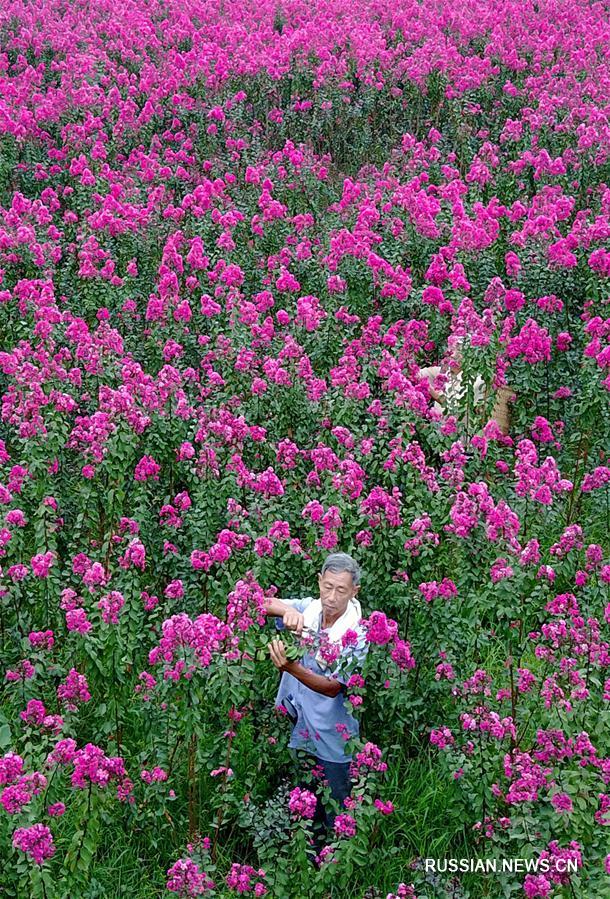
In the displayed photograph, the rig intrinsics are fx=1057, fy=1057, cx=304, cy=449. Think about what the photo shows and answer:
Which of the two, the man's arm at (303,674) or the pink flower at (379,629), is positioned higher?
the pink flower at (379,629)

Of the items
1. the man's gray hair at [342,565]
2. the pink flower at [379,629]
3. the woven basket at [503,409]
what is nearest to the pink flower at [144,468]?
the man's gray hair at [342,565]

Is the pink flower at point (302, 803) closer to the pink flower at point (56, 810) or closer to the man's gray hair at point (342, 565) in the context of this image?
the pink flower at point (56, 810)

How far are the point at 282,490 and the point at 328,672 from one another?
1.14m

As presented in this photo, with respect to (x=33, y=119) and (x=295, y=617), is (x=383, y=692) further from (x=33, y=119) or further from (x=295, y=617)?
(x=33, y=119)

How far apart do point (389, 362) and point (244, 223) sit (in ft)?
11.0

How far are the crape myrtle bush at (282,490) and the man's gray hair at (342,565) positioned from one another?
30cm

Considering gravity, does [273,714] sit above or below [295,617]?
below

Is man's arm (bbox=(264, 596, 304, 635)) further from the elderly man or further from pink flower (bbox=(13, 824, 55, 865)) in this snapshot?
pink flower (bbox=(13, 824, 55, 865))

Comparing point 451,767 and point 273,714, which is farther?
point 273,714

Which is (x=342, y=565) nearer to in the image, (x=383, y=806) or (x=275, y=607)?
(x=275, y=607)

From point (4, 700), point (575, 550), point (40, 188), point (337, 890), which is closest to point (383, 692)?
point (337, 890)

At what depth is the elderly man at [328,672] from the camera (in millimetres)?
4691

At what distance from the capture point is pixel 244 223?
378 inches

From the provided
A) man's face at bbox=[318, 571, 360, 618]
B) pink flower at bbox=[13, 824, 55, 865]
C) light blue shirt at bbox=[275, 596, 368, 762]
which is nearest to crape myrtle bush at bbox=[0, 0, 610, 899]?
pink flower at bbox=[13, 824, 55, 865]
